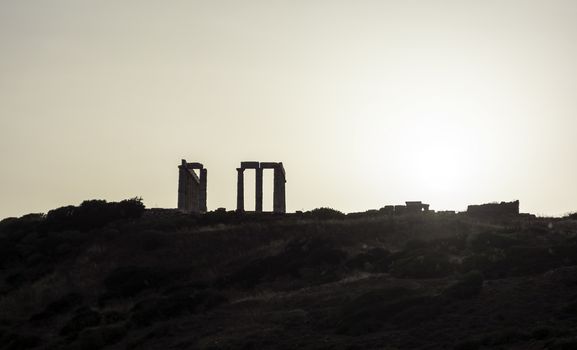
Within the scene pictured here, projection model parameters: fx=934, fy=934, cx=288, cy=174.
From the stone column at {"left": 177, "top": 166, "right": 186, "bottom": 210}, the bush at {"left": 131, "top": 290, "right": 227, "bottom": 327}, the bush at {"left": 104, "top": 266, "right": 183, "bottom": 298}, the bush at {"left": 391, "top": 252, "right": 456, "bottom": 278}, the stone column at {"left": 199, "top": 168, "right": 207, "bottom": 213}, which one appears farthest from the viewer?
the stone column at {"left": 199, "top": 168, "right": 207, "bottom": 213}

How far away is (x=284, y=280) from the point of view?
49.3 m

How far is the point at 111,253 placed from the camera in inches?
2319

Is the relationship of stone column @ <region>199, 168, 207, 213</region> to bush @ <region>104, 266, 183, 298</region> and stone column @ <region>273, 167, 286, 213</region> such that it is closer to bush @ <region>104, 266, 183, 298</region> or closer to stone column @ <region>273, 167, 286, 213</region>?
stone column @ <region>273, 167, 286, 213</region>

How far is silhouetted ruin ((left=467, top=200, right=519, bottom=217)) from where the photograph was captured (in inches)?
2584

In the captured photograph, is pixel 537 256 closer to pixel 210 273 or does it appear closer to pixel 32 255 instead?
pixel 210 273

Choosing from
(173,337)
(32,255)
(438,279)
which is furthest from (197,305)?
(32,255)

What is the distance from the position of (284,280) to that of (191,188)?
1214 inches

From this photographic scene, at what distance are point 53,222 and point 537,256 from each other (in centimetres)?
3694

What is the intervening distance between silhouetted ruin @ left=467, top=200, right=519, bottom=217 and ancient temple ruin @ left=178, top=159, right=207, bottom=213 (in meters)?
22.7

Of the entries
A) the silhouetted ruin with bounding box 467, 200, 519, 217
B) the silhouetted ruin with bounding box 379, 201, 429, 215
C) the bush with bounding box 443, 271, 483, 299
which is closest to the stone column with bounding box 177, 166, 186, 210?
the silhouetted ruin with bounding box 379, 201, 429, 215

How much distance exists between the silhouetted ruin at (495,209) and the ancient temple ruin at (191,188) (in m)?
22.7

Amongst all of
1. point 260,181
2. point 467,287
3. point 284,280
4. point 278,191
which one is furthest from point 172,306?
point 260,181

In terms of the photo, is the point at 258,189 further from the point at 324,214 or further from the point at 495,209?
the point at 495,209

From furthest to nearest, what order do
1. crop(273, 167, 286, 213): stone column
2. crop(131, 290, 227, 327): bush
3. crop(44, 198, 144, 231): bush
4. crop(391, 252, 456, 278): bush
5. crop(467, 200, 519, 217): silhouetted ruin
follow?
1. crop(273, 167, 286, 213): stone column
2. crop(44, 198, 144, 231): bush
3. crop(467, 200, 519, 217): silhouetted ruin
4. crop(391, 252, 456, 278): bush
5. crop(131, 290, 227, 327): bush
